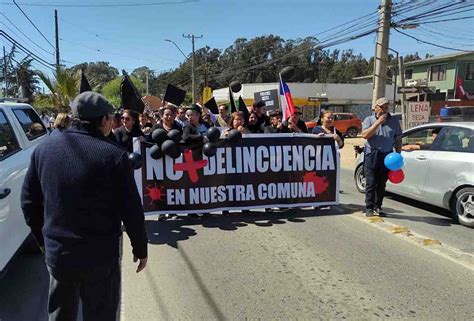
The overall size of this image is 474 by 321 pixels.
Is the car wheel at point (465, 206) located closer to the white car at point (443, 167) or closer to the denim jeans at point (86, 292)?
the white car at point (443, 167)

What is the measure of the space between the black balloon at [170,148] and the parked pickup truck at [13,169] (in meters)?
1.74

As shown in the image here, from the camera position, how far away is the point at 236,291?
420 centimetres

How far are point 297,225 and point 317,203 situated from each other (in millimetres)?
911

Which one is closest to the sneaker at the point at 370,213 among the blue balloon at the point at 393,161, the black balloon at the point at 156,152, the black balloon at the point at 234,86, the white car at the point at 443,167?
the blue balloon at the point at 393,161

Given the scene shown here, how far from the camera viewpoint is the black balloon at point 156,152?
6484 mm

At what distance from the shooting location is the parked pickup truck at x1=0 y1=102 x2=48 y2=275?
374cm

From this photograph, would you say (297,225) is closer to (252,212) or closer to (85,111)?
(252,212)

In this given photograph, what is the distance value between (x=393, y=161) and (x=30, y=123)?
5.35 metres

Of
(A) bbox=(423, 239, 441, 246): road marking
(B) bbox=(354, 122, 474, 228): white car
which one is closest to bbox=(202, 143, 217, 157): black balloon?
(A) bbox=(423, 239, 441, 246): road marking

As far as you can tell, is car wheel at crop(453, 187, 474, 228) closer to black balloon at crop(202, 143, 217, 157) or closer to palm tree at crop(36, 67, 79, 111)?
black balloon at crop(202, 143, 217, 157)

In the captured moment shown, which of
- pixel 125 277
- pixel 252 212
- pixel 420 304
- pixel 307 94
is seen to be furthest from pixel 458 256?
pixel 307 94

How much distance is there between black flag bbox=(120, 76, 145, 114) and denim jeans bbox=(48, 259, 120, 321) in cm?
473

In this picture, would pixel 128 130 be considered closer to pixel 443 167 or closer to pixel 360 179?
pixel 443 167

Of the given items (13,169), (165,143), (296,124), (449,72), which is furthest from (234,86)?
(449,72)
